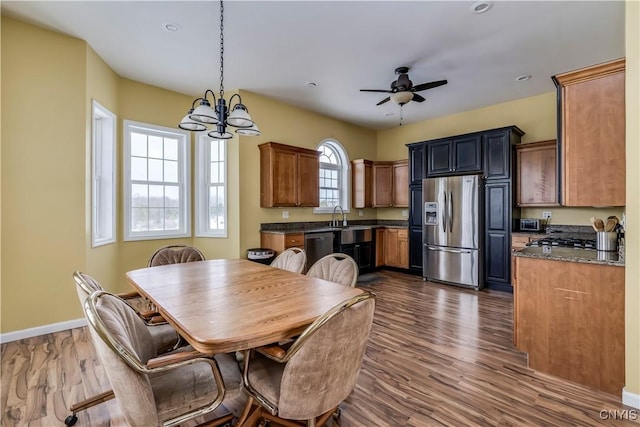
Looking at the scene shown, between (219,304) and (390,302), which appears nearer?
(219,304)

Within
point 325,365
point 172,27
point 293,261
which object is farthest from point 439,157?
point 325,365

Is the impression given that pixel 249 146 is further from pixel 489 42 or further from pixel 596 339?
pixel 596 339

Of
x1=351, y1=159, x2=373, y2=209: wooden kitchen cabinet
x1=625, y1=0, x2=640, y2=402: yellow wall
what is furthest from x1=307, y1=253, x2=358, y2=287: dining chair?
x1=351, y1=159, x2=373, y2=209: wooden kitchen cabinet

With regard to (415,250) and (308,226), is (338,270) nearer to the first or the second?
(308,226)

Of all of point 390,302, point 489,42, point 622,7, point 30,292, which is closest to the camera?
point 622,7

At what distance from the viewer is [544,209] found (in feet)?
14.9

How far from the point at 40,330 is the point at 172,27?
10.8 ft

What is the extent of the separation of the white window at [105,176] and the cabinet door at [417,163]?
15.6 ft

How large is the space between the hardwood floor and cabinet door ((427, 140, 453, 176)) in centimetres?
271

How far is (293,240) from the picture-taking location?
430 centimetres

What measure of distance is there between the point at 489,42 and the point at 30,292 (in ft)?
17.6

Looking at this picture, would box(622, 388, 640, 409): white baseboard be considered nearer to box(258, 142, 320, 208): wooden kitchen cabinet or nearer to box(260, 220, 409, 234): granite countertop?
box(260, 220, 409, 234): granite countertop

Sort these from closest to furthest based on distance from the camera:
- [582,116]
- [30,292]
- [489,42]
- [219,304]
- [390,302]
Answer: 1. [219,304]
2. [582,116]
3. [30,292]
4. [489,42]
5. [390,302]

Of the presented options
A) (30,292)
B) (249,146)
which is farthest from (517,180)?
(30,292)
